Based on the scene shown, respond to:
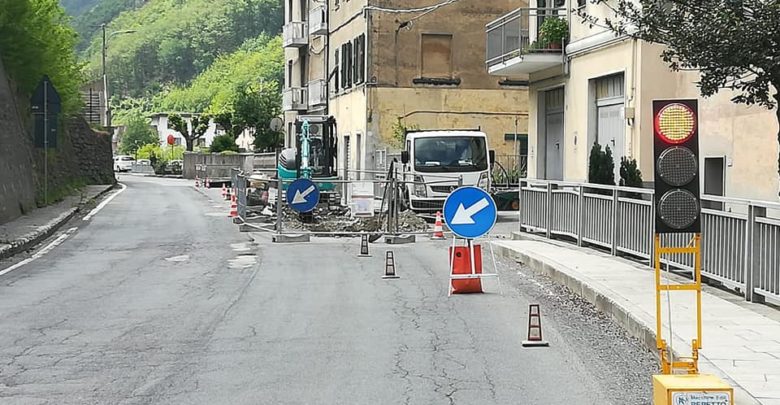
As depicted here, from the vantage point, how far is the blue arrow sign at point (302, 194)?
73.4 ft

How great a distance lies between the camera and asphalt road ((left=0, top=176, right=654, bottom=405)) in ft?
26.6

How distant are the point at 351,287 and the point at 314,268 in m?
2.72

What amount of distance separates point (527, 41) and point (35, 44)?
1505 cm

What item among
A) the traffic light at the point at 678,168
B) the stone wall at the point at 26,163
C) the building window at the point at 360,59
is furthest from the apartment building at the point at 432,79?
the traffic light at the point at 678,168

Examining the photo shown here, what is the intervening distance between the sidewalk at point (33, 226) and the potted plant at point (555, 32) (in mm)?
12689

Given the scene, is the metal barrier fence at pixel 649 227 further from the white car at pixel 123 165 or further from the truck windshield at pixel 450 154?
the white car at pixel 123 165

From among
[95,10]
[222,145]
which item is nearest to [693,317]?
[222,145]

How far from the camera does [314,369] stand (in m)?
8.85

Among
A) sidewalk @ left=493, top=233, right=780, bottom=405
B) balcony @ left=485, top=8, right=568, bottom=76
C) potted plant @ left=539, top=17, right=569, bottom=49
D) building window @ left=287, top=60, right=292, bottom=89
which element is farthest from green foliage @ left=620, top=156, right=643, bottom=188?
building window @ left=287, top=60, right=292, bottom=89

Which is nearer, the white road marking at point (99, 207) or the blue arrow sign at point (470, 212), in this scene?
the blue arrow sign at point (470, 212)

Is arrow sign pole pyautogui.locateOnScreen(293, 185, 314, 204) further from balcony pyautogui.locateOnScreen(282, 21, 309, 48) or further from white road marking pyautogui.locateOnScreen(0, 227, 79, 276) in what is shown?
balcony pyautogui.locateOnScreen(282, 21, 309, 48)

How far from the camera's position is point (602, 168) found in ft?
69.2

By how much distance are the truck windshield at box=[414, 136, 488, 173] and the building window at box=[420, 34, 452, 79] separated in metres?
9.46

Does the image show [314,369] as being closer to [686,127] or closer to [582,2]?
[686,127]
